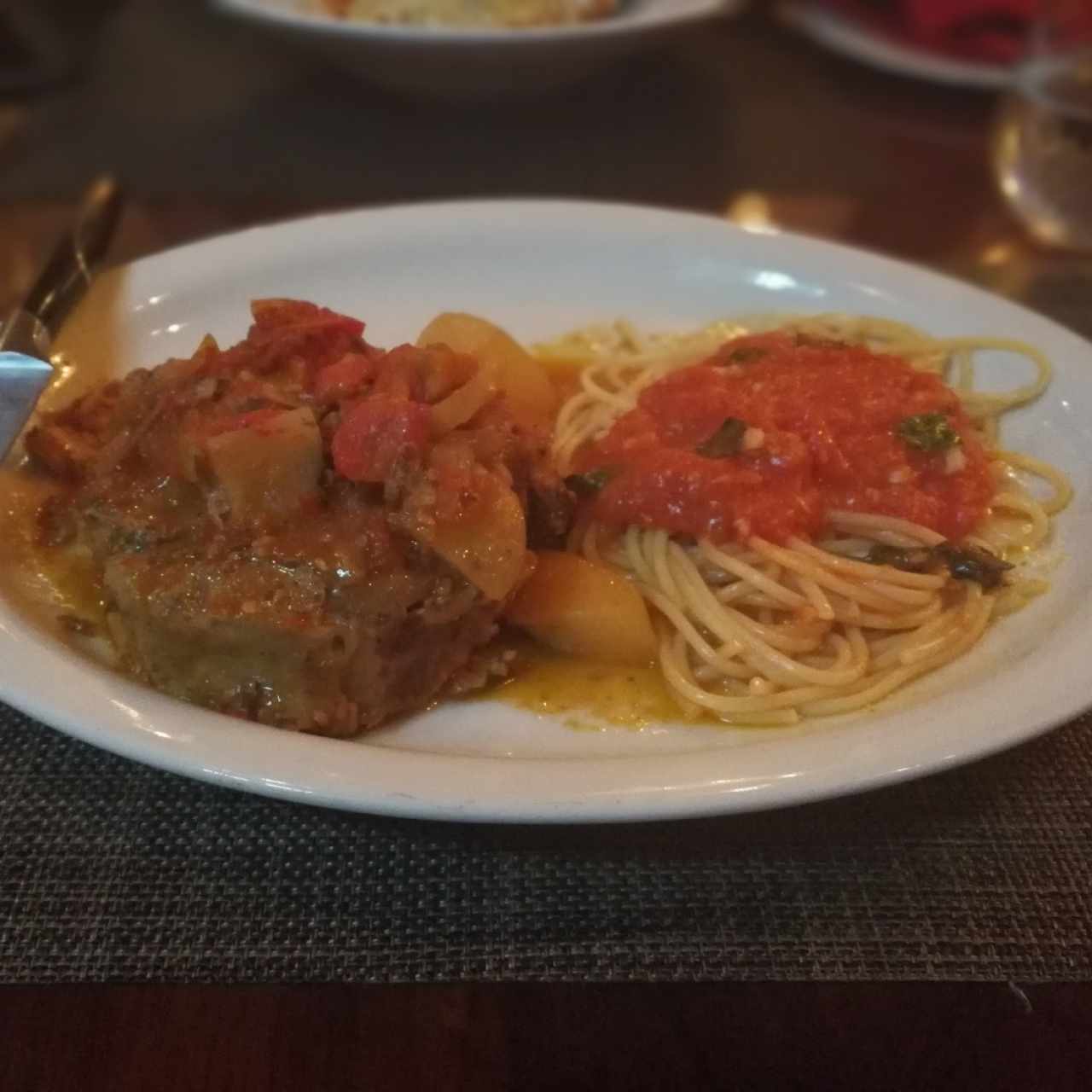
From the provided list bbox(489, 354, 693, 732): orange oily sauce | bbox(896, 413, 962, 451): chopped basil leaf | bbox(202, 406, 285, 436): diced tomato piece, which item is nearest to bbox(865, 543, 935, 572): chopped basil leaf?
bbox(896, 413, 962, 451): chopped basil leaf

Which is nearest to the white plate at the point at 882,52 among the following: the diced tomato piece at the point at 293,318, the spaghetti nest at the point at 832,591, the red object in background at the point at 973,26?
the red object in background at the point at 973,26

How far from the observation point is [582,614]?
7.91ft

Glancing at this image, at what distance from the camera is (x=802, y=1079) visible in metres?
1.76

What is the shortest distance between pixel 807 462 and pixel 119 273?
2.23m

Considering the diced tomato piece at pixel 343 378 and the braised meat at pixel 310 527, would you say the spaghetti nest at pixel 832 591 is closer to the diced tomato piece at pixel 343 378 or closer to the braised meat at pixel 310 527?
the braised meat at pixel 310 527

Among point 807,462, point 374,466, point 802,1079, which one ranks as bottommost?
point 802,1079

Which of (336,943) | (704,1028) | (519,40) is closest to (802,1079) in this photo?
(704,1028)

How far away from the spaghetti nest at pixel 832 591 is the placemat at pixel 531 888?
0.95ft

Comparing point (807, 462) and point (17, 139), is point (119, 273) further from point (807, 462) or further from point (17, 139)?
point (17, 139)

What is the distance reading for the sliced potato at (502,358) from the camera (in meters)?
3.10

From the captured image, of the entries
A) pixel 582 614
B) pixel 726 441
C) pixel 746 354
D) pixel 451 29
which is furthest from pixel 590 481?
pixel 451 29

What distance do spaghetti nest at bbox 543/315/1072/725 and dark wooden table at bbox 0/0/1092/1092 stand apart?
681 millimetres

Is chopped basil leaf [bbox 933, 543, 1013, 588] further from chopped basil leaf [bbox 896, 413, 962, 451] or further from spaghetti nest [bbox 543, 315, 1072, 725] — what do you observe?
chopped basil leaf [bbox 896, 413, 962, 451]

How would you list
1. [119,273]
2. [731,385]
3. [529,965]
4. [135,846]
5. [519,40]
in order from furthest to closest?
[519,40] < [119,273] < [731,385] < [135,846] < [529,965]
